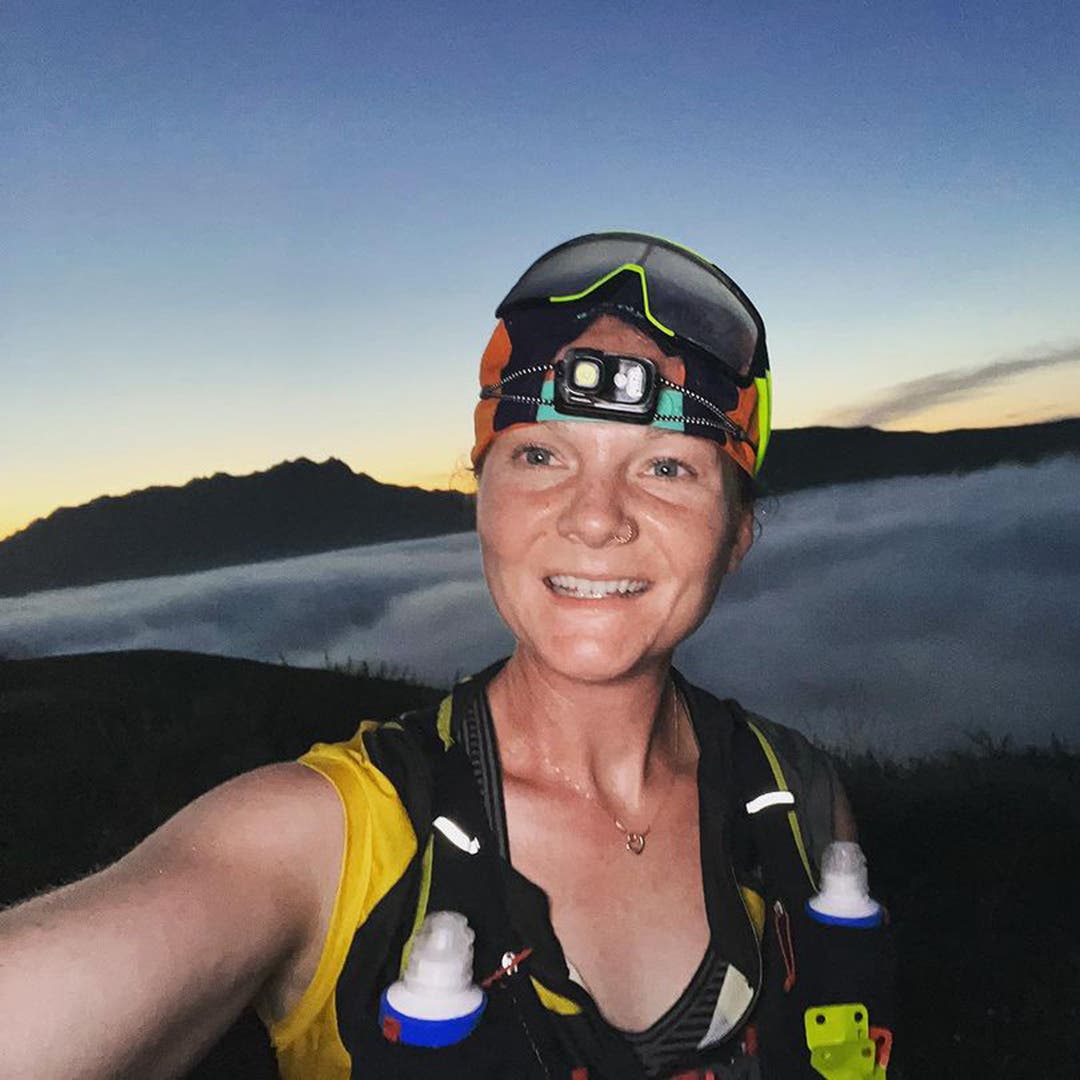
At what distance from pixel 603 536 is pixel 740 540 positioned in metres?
0.48

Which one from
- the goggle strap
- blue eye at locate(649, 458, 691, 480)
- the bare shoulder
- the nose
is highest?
the goggle strap

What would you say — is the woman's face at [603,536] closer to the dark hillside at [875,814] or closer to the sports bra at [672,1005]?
the sports bra at [672,1005]

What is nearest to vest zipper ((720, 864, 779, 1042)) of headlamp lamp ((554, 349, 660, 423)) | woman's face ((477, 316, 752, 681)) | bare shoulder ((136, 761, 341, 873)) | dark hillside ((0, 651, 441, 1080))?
woman's face ((477, 316, 752, 681))

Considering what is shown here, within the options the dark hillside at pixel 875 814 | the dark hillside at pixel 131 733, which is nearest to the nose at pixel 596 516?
the dark hillside at pixel 875 814

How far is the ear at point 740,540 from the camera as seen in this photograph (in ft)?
6.25

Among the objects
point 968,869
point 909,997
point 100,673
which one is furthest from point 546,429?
point 100,673

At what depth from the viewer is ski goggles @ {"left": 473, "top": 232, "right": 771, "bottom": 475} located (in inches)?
69.9

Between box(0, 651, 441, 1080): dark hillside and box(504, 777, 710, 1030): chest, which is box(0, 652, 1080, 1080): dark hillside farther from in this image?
box(504, 777, 710, 1030): chest

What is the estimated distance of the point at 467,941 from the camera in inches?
49.6

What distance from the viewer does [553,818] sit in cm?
181

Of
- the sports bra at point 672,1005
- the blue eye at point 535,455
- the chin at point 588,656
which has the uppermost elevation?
the blue eye at point 535,455

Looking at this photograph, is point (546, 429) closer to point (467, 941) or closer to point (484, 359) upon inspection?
point (484, 359)

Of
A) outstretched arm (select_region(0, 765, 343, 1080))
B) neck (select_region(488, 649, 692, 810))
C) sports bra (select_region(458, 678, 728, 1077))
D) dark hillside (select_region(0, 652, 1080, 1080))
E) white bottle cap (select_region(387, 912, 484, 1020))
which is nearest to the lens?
outstretched arm (select_region(0, 765, 343, 1080))

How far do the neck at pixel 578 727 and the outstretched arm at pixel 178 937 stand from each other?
589 millimetres
